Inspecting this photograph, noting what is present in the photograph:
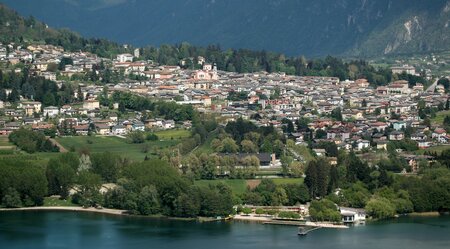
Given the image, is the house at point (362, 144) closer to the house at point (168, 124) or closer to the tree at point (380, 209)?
the house at point (168, 124)

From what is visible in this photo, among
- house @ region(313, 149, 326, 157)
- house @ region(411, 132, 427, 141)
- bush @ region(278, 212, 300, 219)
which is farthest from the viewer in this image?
house @ region(411, 132, 427, 141)

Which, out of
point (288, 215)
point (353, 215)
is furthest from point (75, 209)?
point (353, 215)

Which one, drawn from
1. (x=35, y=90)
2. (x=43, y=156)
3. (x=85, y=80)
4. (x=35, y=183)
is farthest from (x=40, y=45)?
(x=35, y=183)

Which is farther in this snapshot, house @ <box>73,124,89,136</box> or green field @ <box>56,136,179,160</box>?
house @ <box>73,124,89,136</box>

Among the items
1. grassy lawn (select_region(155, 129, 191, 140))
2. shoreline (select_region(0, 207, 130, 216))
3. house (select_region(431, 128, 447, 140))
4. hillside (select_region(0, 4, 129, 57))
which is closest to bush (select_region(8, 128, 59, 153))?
grassy lawn (select_region(155, 129, 191, 140))

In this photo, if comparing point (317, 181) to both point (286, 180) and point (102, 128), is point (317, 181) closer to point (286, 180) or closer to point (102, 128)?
point (286, 180)

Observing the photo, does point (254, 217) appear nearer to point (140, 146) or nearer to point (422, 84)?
point (140, 146)

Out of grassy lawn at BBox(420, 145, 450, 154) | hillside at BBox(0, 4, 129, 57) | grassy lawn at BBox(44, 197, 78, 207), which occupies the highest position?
hillside at BBox(0, 4, 129, 57)

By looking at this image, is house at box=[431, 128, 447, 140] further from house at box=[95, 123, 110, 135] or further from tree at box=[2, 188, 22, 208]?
tree at box=[2, 188, 22, 208]
